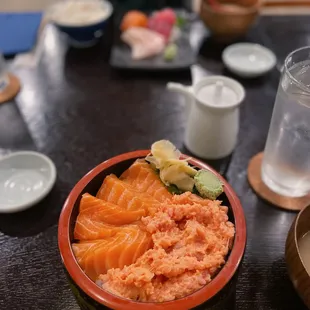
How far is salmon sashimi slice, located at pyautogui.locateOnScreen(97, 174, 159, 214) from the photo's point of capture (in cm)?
95

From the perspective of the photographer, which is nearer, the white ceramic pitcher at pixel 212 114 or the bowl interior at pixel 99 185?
the bowl interior at pixel 99 185

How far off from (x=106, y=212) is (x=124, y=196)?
0.06m

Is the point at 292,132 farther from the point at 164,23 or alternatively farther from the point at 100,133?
the point at 164,23

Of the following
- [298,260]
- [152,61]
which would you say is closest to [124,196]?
[298,260]

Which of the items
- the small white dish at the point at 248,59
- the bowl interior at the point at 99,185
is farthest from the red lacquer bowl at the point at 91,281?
the small white dish at the point at 248,59

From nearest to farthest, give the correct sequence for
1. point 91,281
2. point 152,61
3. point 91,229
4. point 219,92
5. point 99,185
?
point 91,281 < point 91,229 < point 99,185 < point 219,92 < point 152,61

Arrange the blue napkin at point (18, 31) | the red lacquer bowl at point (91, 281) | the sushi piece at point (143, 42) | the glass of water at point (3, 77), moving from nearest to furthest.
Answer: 1. the red lacquer bowl at point (91, 281)
2. the glass of water at point (3, 77)
3. the sushi piece at point (143, 42)
4. the blue napkin at point (18, 31)

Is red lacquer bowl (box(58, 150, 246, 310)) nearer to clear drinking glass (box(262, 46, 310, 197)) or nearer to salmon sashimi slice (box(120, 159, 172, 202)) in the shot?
salmon sashimi slice (box(120, 159, 172, 202))

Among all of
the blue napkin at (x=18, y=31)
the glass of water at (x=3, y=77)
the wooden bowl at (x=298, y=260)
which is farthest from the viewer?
the blue napkin at (x=18, y=31)

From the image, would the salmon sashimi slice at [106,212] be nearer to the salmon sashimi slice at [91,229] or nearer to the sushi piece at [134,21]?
the salmon sashimi slice at [91,229]

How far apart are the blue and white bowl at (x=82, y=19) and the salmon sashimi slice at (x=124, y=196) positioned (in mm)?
1022

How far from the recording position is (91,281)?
0.80 meters

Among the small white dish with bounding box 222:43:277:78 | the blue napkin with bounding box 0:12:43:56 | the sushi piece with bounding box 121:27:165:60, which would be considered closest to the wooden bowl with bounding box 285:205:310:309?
the small white dish with bounding box 222:43:277:78

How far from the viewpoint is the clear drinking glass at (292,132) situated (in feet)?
3.50
